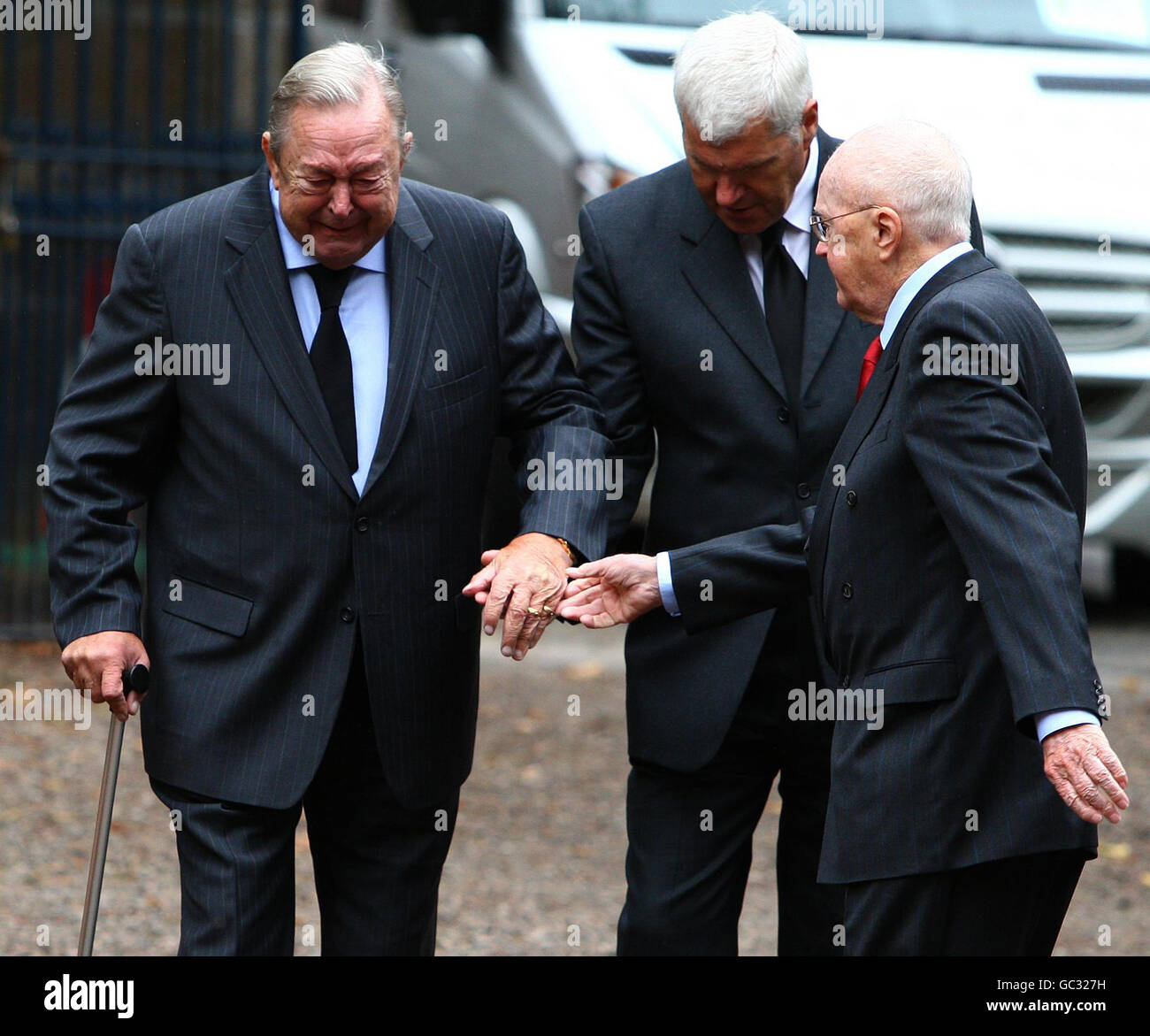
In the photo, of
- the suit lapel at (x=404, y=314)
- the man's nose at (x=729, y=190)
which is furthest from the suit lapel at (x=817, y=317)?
the suit lapel at (x=404, y=314)

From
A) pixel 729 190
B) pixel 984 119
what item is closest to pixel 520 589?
pixel 729 190

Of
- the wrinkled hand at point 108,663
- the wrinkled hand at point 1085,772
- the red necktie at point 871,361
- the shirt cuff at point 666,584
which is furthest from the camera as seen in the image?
the shirt cuff at point 666,584

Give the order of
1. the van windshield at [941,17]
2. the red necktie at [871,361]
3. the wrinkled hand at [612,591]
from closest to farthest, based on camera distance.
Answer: the red necktie at [871,361] → the wrinkled hand at [612,591] → the van windshield at [941,17]

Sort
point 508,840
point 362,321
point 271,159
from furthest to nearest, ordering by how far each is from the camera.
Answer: point 508,840
point 362,321
point 271,159

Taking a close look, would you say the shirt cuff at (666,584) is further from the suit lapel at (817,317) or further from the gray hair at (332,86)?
the gray hair at (332,86)

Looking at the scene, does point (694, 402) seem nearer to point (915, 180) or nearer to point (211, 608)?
point (915, 180)

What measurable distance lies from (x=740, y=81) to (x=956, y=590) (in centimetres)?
105

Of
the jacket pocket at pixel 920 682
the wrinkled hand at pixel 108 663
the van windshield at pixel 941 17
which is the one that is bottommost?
the wrinkled hand at pixel 108 663

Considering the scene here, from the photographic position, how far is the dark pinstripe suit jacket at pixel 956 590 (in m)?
2.85

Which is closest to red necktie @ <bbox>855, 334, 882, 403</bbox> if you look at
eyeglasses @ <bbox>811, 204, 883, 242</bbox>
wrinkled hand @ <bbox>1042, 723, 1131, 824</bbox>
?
eyeglasses @ <bbox>811, 204, 883, 242</bbox>

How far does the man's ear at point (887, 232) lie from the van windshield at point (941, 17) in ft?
14.6

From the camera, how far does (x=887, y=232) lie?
10.1ft

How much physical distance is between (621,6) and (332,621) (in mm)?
4572

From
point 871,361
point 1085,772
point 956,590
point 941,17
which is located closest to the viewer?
point 1085,772
